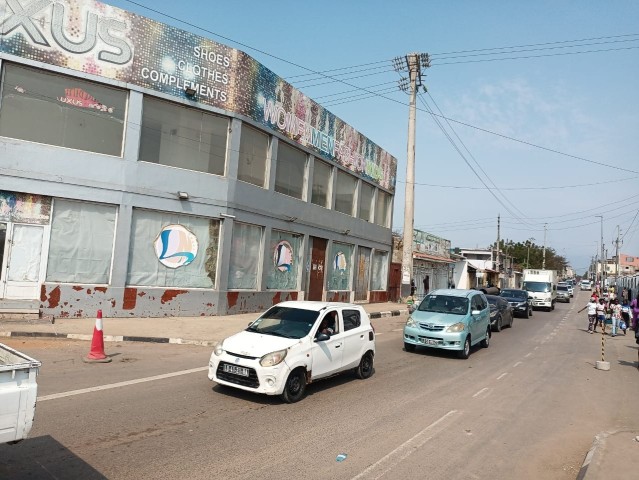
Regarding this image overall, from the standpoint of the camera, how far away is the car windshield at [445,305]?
45.9 feet

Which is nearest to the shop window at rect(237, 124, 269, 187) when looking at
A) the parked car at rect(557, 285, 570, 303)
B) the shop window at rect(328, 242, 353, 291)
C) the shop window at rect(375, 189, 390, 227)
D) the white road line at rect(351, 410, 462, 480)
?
the shop window at rect(328, 242, 353, 291)

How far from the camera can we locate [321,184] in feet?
81.1


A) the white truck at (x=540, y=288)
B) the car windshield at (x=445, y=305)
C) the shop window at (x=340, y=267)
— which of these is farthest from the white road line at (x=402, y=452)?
the white truck at (x=540, y=288)

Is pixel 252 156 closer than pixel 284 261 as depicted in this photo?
Yes

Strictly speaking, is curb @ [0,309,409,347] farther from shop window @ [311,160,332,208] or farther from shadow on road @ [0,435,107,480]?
shop window @ [311,160,332,208]

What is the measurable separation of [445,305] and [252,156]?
9599mm

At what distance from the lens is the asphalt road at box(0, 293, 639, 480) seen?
5.24 meters

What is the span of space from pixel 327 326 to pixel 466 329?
5526 millimetres

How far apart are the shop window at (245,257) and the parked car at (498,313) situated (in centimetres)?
936

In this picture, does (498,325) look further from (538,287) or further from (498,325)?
(538,287)

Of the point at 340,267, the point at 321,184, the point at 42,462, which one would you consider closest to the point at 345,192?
the point at 321,184

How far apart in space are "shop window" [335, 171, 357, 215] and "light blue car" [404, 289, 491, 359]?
39.8 ft

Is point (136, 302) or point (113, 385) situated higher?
point (136, 302)

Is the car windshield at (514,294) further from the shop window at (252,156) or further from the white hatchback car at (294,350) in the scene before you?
the white hatchback car at (294,350)
